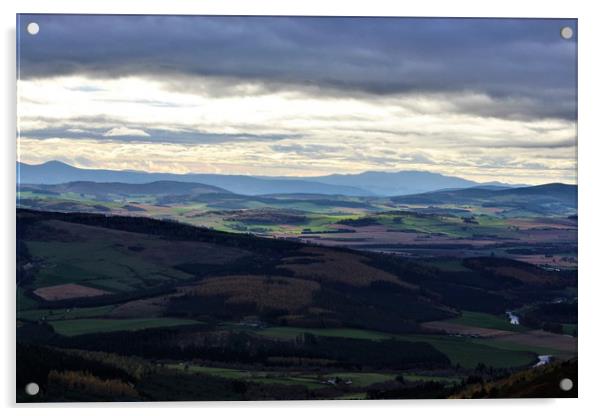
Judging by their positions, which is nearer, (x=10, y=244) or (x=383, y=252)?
(x=10, y=244)

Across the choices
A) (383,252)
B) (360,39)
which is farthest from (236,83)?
(383,252)

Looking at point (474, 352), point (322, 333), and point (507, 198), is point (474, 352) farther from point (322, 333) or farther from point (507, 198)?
point (507, 198)

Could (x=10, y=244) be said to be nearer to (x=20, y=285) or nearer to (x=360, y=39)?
(x=20, y=285)

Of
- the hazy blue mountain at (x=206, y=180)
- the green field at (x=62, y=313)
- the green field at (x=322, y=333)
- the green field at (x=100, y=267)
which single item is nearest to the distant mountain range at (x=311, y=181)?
the hazy blue mountain at (x=206, y=180)

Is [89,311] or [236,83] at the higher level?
[236,83]

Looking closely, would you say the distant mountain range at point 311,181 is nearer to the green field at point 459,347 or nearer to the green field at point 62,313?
the green field at point 62,313

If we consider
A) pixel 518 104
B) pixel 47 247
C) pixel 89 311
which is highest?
pixel 518 104

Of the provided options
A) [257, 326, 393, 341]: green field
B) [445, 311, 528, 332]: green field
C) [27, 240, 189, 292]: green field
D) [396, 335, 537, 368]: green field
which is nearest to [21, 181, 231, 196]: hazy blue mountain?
[27, 240, 189, 292]: green field
